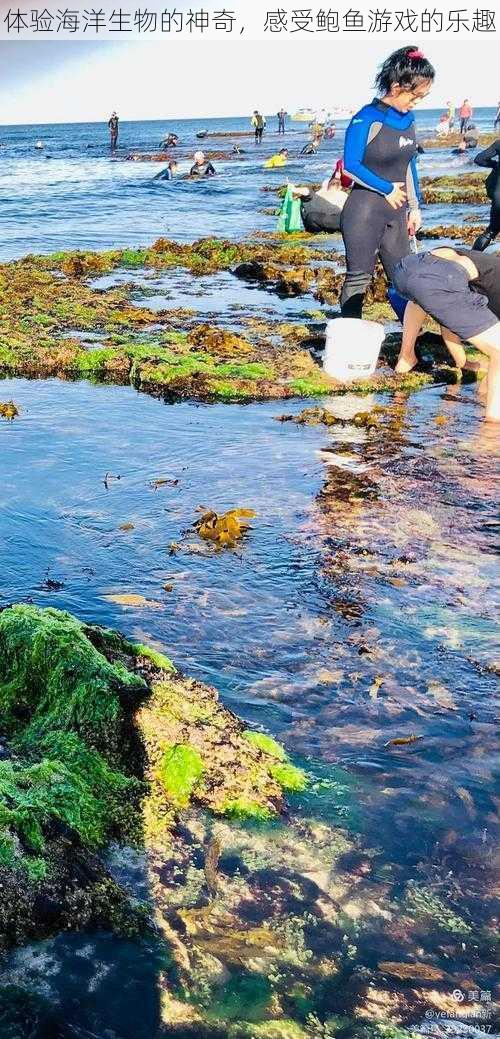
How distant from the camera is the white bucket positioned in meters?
7.74

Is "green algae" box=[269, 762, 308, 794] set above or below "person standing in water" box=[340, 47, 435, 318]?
below

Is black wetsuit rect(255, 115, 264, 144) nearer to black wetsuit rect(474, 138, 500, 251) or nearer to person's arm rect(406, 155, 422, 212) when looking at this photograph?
black wetsuit rect(474, 138, 500, 251)

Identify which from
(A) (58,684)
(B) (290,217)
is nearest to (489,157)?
(B) (290,217)

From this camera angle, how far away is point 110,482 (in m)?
5.77

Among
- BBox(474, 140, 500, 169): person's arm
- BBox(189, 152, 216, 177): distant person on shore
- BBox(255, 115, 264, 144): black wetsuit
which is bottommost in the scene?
BBox(474, 140, 500, 169): person's arm

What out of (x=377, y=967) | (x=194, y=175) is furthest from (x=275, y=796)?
(x=194, y=175)

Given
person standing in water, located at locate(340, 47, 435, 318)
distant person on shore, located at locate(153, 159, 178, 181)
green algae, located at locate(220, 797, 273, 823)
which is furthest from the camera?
distant person on shore, located at locate(153, 159, 178, 181)

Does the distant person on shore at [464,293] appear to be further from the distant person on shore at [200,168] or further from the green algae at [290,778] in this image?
the distant person on shore at [200,168]

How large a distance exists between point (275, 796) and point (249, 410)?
5.00m

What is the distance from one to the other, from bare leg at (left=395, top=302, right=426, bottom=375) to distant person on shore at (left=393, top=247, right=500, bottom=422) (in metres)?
0.73

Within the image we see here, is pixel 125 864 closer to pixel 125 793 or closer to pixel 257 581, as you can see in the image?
pixel 125 793

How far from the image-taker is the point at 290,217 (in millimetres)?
18250

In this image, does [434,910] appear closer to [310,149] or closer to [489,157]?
[489,157]

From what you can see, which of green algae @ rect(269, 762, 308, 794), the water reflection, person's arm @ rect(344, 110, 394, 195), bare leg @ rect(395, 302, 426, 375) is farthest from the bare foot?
green algae @ rect(269, 762, 308, 794)
